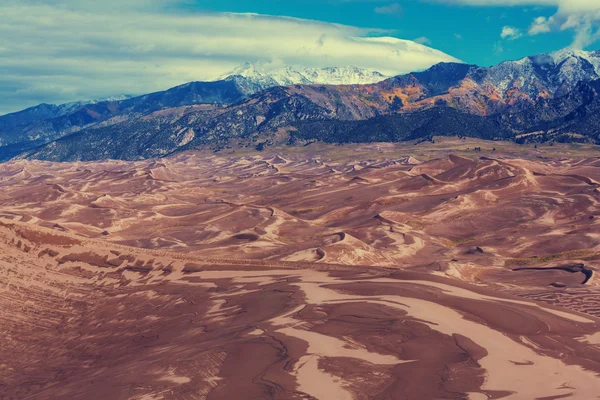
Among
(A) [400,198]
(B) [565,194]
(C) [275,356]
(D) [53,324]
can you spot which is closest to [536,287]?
(C) [275,356]

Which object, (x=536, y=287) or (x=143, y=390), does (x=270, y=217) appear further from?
(x=143, y=390)

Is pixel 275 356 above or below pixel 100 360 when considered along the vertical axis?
above

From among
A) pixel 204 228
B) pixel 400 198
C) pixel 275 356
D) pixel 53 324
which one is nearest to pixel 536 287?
pixel 275 356

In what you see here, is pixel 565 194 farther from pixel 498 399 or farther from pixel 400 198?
pixel 498 399

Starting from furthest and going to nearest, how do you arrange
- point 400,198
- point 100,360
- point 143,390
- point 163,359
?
point 400,198 < point 100,360 < point 163,359 < point 143,390

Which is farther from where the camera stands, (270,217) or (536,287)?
(270,217)

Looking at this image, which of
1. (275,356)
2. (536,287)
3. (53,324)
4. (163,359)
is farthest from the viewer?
(536,287)

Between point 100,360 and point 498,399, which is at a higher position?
point 498,399

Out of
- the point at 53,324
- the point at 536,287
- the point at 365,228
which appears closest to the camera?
the point at 53,324

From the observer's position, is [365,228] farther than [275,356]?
Yes
